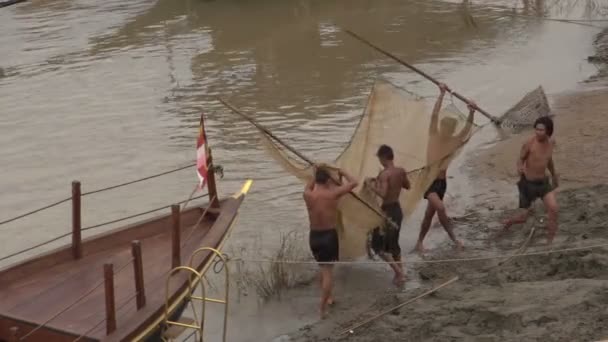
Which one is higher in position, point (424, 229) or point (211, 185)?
point (211, 185)

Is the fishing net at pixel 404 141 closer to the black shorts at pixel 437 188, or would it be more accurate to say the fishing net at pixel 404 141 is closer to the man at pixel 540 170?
the black shorts at pixel 437 188

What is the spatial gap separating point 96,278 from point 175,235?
926 millimetres

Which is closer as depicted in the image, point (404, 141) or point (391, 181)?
point (391, 181)

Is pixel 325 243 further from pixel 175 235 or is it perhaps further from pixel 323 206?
pixel 175 235

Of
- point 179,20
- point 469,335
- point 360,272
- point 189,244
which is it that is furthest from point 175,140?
point 179,20

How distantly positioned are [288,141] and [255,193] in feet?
6.52

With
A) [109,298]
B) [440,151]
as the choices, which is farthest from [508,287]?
[109,298]

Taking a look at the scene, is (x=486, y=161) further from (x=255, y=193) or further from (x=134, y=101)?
(x=134, y=101)

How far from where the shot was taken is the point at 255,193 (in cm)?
1152

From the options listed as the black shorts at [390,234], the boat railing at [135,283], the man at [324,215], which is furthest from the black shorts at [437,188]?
the boat railing at [135,283]

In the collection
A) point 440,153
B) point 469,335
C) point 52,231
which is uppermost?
point 440,153

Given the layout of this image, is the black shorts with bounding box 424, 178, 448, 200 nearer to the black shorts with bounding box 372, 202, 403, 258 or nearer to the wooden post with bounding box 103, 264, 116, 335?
the black shorts with bounding box 372, 202, 403, 258

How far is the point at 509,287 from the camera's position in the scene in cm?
701

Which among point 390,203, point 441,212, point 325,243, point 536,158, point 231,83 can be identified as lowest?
point 231,83
